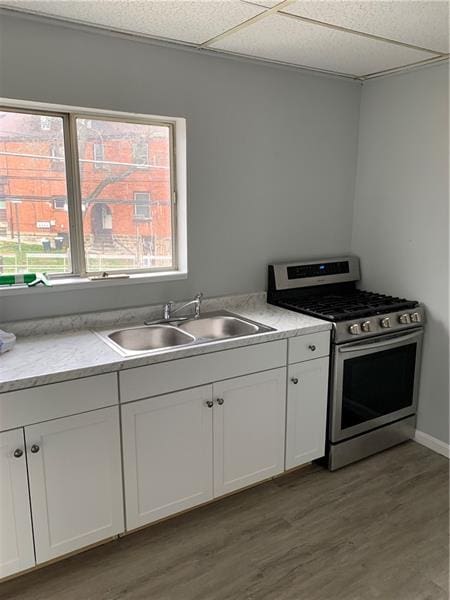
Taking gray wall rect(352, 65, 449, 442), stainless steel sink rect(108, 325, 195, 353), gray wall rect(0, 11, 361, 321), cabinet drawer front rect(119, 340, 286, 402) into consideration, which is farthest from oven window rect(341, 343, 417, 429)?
stainless steel sink rect(108, 325, 195, 353)

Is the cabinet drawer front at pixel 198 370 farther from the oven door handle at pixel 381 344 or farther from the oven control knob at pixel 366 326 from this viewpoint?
the oven control knob at pixel 366 326

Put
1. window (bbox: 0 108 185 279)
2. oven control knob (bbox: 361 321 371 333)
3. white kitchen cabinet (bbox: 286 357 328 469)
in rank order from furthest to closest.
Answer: oven control knob (bbox: 361 321 371 333) < white kitchen cabinet (bbox: 286 357 328 469) < window (bbox: 0 108 185 279)

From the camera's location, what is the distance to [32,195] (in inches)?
87.5

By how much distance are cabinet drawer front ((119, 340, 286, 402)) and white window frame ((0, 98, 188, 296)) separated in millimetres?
633

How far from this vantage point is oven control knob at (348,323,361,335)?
2.48 m

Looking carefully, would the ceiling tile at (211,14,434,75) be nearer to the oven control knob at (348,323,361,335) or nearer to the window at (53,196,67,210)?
→ the window at (53,196,67,210)

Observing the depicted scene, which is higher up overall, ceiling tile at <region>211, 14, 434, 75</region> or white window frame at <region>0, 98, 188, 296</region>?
ceiling tile at <region>211, 14, 434, 75</region>

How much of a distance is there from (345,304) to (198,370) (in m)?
1.12

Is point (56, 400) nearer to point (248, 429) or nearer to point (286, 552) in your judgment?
point (248, 429)

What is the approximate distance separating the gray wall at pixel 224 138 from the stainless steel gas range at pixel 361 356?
0.20 meters

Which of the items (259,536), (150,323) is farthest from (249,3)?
(259,536)

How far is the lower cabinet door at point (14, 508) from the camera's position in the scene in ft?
5.52

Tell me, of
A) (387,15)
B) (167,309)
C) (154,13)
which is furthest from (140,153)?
(387,15)

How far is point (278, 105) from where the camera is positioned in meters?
2.73
